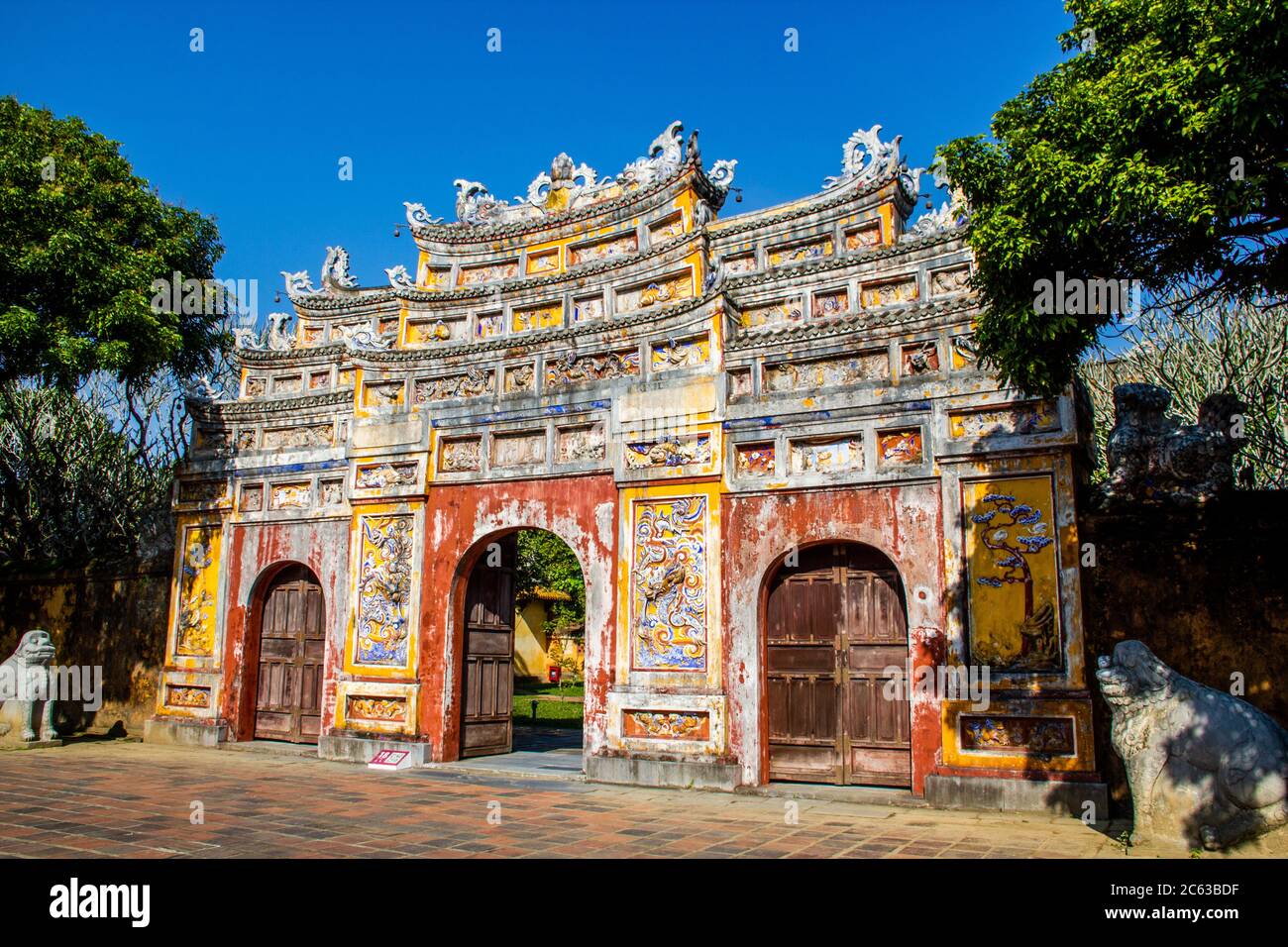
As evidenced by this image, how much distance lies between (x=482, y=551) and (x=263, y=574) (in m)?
3.73

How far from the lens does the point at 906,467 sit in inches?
382

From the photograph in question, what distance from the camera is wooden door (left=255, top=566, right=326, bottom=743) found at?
13203 mm

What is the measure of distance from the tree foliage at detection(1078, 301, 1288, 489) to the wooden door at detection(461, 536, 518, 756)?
11.7 meters

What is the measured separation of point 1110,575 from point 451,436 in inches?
315

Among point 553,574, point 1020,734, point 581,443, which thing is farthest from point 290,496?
point 553,574

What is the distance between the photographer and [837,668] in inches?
391

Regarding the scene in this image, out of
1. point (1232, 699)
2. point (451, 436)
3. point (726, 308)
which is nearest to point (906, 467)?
point (726, 308)

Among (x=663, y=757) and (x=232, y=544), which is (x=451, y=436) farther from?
(x=663, y=757)

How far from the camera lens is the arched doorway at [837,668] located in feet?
31.7

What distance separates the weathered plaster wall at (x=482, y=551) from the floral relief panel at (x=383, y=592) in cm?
28

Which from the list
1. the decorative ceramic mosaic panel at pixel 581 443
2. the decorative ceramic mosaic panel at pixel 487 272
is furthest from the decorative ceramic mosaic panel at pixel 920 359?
the decorative ceramic mosaic panel at pixel 487 272

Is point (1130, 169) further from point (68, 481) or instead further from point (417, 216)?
point (68, 481)

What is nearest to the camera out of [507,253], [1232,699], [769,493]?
[1232,699]
